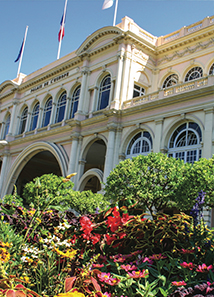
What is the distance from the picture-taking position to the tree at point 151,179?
1504 centimetres

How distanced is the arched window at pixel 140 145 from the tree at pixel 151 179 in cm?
680

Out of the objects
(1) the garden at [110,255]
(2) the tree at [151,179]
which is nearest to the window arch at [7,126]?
(2) the tree at [151,179]

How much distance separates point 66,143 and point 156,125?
1016cm

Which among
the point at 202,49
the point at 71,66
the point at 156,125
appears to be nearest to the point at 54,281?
the point at 156,125

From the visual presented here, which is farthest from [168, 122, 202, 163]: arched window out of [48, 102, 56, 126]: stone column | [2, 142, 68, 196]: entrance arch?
[48, 102, 56, 126]: stone column

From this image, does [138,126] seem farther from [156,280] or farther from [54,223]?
[156,280]

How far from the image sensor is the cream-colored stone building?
20703 mm

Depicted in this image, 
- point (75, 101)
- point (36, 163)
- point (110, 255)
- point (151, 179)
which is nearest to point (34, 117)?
point (36, 163)

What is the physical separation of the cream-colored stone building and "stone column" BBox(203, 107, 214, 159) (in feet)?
0.19

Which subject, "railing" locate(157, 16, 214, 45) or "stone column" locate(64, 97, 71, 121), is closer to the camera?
"railing" locate(157, 16, 214, 45)

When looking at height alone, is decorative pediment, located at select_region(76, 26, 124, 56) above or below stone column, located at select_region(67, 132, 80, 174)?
above

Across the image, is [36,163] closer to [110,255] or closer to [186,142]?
[186,142]

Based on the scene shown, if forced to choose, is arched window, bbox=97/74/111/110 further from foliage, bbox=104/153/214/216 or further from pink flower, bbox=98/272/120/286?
pink flower, bbox=98/272/120/286

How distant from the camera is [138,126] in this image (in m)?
23.2
